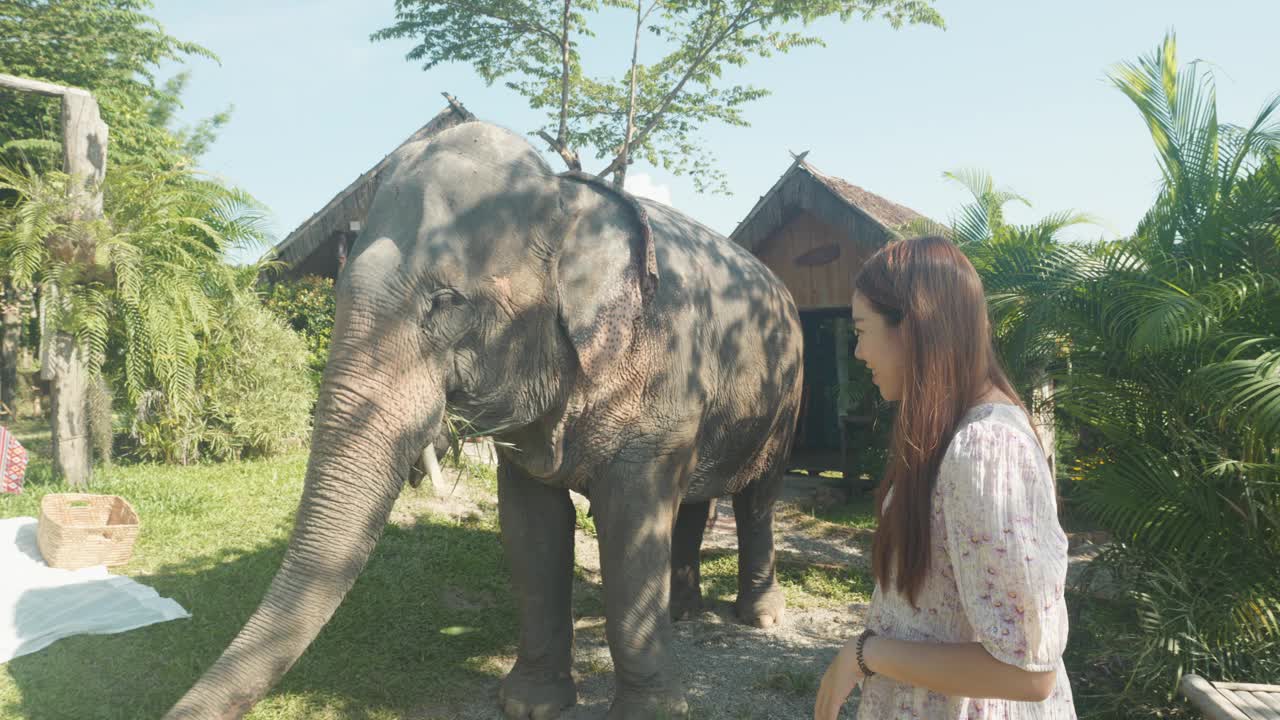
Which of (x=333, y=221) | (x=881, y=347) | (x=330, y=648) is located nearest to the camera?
(x=881, y=347)

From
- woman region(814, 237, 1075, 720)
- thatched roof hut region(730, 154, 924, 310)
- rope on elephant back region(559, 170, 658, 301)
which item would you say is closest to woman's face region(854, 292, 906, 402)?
woman region(814, 237, 1075, 720)

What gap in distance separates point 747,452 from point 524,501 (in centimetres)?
140

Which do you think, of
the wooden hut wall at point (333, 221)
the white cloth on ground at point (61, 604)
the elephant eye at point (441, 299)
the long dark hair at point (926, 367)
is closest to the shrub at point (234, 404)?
the wooden hut wall at point (333, 221)

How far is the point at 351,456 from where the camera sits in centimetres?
299

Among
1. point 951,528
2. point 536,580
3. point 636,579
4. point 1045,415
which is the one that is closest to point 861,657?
point 951,528

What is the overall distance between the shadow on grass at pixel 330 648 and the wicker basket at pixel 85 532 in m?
0.33

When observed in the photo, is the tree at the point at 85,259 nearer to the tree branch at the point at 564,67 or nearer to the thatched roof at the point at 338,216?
the thatched roof at the point at 338,216

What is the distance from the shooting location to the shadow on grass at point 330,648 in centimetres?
438

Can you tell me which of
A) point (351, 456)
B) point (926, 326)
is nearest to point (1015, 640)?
point (926, 326)

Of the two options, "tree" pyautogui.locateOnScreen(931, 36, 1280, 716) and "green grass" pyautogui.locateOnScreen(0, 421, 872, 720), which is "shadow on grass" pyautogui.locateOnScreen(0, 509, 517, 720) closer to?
"green grass" pyautogui.locateOnScreen(0, 421, 872, 720)

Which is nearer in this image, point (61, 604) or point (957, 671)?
point (957, 671)

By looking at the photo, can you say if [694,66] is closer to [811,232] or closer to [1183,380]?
[811,232]

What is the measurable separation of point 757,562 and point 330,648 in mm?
2818

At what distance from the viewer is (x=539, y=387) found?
11.9 ft
